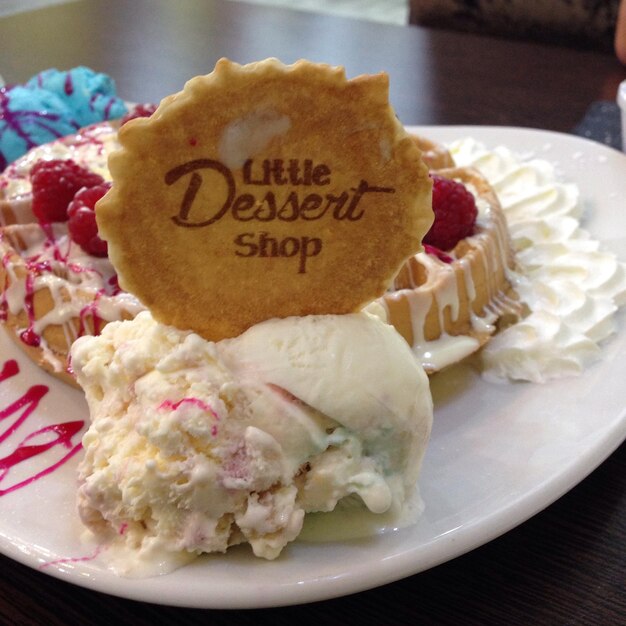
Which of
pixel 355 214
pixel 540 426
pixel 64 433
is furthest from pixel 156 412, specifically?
pixel 540 426

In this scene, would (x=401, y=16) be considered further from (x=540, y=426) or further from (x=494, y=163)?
(x=540, y=426)

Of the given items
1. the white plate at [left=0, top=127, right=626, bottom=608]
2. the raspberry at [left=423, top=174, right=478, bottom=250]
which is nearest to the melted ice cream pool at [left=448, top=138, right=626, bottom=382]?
the white plate at [left=0, top=127, right=626, bottom=608]

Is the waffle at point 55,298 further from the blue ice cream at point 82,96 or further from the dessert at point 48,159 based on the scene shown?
the blue ice cream at point 82,96

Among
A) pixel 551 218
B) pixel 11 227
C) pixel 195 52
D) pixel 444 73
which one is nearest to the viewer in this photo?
pixel 11 227

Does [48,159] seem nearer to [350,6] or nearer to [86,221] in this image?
[86,221]

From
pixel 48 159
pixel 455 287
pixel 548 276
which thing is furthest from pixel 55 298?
pixel 548 276

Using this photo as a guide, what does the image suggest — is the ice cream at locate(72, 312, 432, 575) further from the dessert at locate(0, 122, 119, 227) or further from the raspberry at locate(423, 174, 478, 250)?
the dessert at locate(0, 122, 119, 227)

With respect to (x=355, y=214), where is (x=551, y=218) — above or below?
below
